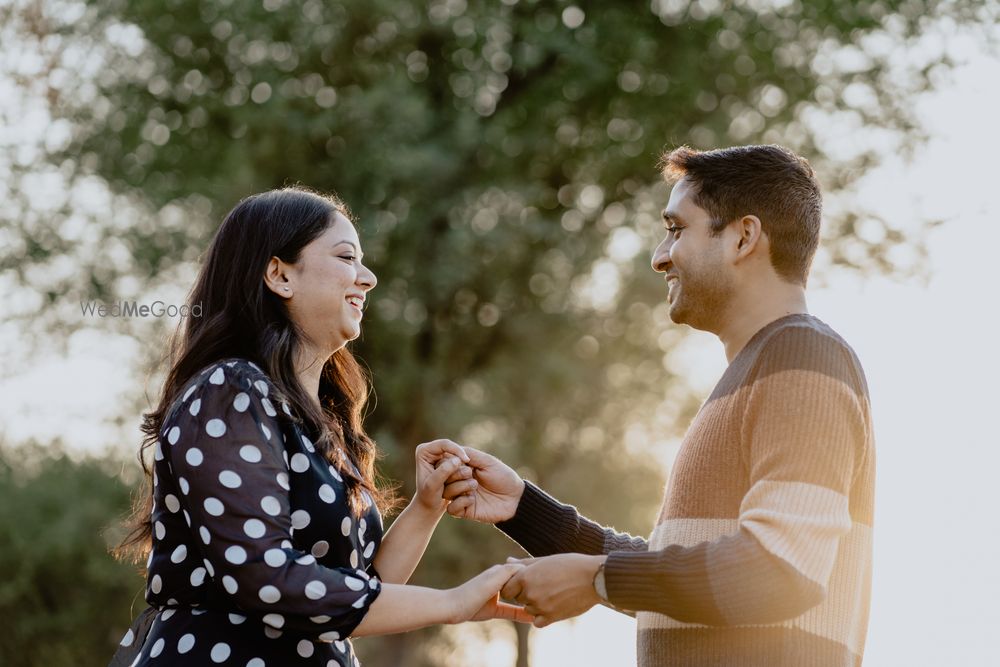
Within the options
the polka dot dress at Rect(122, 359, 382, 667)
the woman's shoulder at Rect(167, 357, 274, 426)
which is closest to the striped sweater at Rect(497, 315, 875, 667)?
the polka dot dress at Rect(122, 359, 382, 667)

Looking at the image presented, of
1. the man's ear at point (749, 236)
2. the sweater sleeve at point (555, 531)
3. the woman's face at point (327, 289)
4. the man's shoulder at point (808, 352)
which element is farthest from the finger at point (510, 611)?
the man's ear at point (749, 236)

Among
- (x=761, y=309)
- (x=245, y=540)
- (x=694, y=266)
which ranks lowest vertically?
(x=245, y=540)

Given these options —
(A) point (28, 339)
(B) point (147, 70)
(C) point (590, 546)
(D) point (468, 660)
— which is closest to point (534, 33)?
(B) point (147, 70)

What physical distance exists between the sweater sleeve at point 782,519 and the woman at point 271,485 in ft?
2.01

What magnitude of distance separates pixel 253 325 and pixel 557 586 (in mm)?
1137

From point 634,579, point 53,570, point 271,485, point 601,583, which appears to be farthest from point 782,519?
point 53,570

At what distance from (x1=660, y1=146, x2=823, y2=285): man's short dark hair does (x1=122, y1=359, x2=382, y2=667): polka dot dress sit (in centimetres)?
138

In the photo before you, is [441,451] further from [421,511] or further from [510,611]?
[510,611]

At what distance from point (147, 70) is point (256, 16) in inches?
59.7

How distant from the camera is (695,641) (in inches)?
121

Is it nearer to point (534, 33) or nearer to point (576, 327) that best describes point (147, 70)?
point (534, 33)

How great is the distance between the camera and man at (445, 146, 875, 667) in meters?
2.84

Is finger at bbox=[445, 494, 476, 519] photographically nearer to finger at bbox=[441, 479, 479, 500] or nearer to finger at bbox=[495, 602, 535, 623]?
finger at bbox=[441, 479, 479, 500]

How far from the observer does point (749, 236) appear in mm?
3400
